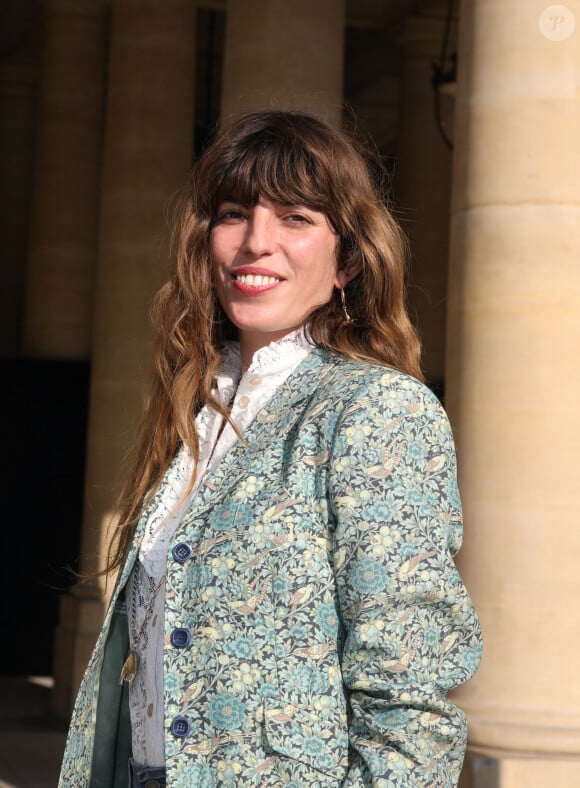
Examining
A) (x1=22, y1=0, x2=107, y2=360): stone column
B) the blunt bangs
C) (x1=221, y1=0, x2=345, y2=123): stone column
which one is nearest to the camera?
the blunt bangs

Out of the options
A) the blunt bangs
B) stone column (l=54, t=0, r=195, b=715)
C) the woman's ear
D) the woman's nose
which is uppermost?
stone column (l=54, t=0, r=195, b=715)

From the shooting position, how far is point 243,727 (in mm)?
2580

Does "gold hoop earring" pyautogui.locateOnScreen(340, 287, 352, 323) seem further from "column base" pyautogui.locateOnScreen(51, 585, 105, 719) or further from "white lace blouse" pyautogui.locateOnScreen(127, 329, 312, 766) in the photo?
"column base" pyautogui.locateOnScreen(51, 585, 105, 719)

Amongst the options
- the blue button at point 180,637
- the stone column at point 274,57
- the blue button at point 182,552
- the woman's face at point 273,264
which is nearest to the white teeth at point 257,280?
the woman's face at point 273,264

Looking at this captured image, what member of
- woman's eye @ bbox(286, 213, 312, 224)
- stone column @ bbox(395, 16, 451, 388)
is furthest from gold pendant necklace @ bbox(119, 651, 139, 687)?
stone column @ bbox(395, 16, 451, 388)

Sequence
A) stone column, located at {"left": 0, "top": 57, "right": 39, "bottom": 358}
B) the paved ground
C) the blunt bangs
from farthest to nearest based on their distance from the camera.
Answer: stone column, located at {"left": 0, "top": 57, "right": 39, "bottom": 358}, the paved ground, the blunt bangs

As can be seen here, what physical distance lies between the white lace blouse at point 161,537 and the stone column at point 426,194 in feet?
48.6

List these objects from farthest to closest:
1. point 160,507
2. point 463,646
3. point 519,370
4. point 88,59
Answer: point 88,59 < point 519,370 < point 160,507 < point 463,646

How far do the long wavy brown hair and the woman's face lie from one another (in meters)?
0.04

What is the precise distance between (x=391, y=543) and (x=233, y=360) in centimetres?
101

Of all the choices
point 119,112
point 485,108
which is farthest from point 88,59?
point 485,108

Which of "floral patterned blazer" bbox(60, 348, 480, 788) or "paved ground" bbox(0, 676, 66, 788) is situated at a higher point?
"floral patterned blazer" bbox(60, 348, 480, 788)

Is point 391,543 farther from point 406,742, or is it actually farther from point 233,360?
point 233,360

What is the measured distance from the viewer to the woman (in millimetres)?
2504
